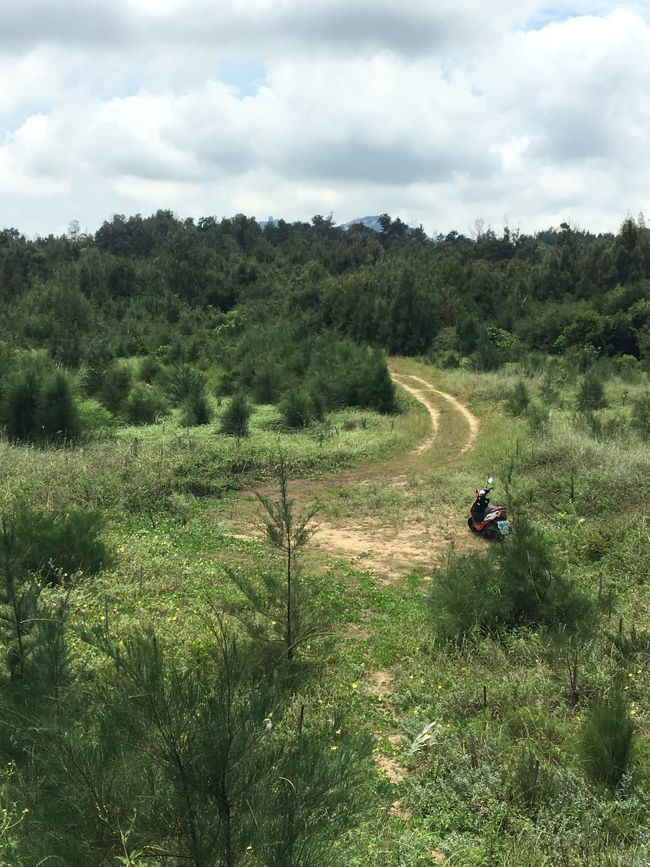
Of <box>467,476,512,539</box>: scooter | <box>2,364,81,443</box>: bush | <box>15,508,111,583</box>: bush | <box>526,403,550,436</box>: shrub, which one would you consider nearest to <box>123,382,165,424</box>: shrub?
<box>2,364,81,443</box>: bush

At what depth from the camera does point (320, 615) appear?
19.5 feet

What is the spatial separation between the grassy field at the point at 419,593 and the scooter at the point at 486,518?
25cm

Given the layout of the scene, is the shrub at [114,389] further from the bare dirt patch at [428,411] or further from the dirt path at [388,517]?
the bare dirt patch at [428,411]

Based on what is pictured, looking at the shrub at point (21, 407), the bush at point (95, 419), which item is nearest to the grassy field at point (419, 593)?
the bush at point (95, 419)

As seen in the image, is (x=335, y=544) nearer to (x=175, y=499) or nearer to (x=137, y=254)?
(x=175, y=499)

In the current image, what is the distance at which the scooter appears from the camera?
32.7 ft

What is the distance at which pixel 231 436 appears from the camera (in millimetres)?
16250

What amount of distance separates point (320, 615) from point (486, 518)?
195 inches

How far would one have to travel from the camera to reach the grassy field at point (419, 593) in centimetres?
388

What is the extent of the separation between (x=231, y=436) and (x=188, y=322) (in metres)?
21.8

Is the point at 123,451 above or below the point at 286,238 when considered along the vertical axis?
below

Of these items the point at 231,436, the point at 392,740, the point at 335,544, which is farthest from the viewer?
the point at 231,436

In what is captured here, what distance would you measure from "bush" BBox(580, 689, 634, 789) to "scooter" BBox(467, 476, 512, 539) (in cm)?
545

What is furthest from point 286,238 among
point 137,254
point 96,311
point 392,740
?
point 392,740
